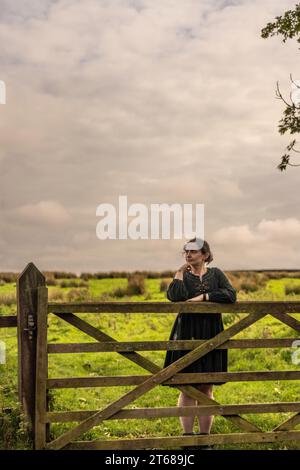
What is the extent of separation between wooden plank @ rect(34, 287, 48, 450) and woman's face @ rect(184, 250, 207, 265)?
6.31 ft

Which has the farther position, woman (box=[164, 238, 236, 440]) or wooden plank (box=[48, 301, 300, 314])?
woman (box=[164, 238, 236, 440])

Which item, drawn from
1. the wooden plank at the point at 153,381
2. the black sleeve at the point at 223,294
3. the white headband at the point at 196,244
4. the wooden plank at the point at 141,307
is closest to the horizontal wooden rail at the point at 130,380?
the wooden plank at the point at 153,381

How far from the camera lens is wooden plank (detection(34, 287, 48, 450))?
7738 mm

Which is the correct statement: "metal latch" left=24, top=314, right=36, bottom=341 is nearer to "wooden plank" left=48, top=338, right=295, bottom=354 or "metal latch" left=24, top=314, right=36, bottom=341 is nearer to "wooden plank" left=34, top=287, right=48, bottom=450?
"wooden plank" left=34, top=287, right=48, bottom=450

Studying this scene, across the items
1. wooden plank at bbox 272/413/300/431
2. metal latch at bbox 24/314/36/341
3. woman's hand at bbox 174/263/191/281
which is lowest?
wooden plank at bbox 272/413/300/431

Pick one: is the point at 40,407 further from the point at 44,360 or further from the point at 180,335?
the point at 180,335

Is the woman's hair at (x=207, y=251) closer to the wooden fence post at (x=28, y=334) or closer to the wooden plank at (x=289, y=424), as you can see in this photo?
the wooden fence post at (x=28, y=334)

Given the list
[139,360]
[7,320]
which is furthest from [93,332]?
[7,320]

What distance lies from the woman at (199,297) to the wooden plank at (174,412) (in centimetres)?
17

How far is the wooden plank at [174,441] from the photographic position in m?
7.79

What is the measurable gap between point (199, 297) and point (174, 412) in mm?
1573

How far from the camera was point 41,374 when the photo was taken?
7.79 meters

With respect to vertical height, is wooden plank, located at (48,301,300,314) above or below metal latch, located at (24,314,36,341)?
above

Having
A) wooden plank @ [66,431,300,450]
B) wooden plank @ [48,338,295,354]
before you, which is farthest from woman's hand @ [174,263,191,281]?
wooden plank @ [66,431,300,450]
